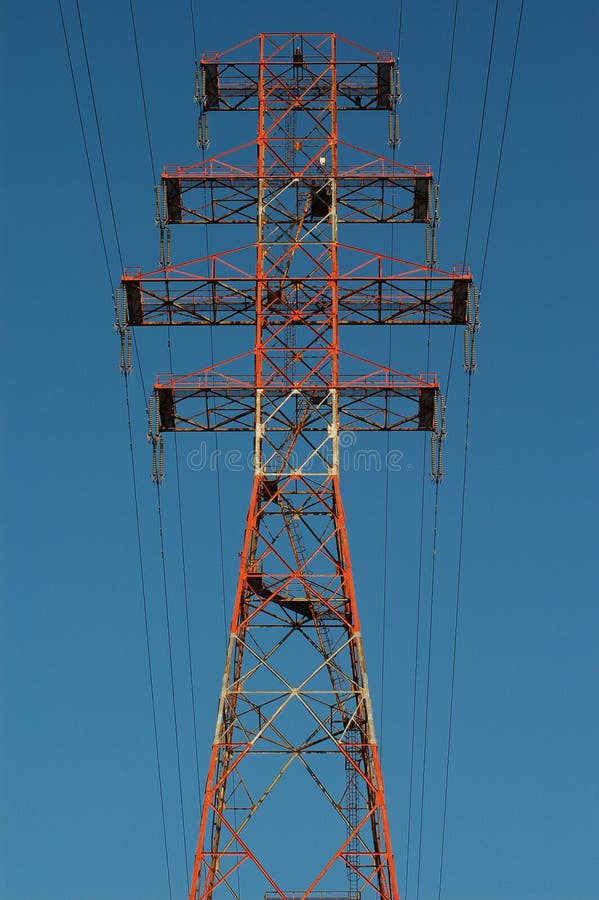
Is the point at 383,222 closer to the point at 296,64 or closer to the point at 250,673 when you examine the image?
the point at 296,64

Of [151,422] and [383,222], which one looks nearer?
[151,422]

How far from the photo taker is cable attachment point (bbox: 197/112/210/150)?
8869cm

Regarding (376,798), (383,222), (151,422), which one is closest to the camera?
(376,798)

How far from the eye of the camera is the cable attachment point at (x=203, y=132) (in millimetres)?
88688

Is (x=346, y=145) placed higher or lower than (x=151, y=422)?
higher

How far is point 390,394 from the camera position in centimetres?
8200

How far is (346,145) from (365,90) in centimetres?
419

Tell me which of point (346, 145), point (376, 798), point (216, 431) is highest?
point (346, 145)

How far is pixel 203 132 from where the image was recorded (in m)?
89.2

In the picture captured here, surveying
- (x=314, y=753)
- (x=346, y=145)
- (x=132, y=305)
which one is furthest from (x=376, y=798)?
(x=346, y=145)

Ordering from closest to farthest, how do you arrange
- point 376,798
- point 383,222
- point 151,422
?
point 376,798
point 151,422
point 383,222

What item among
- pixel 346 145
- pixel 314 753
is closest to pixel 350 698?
pixel 314 753

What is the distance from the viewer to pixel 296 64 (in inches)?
3556

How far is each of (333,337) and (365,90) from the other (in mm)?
12921
